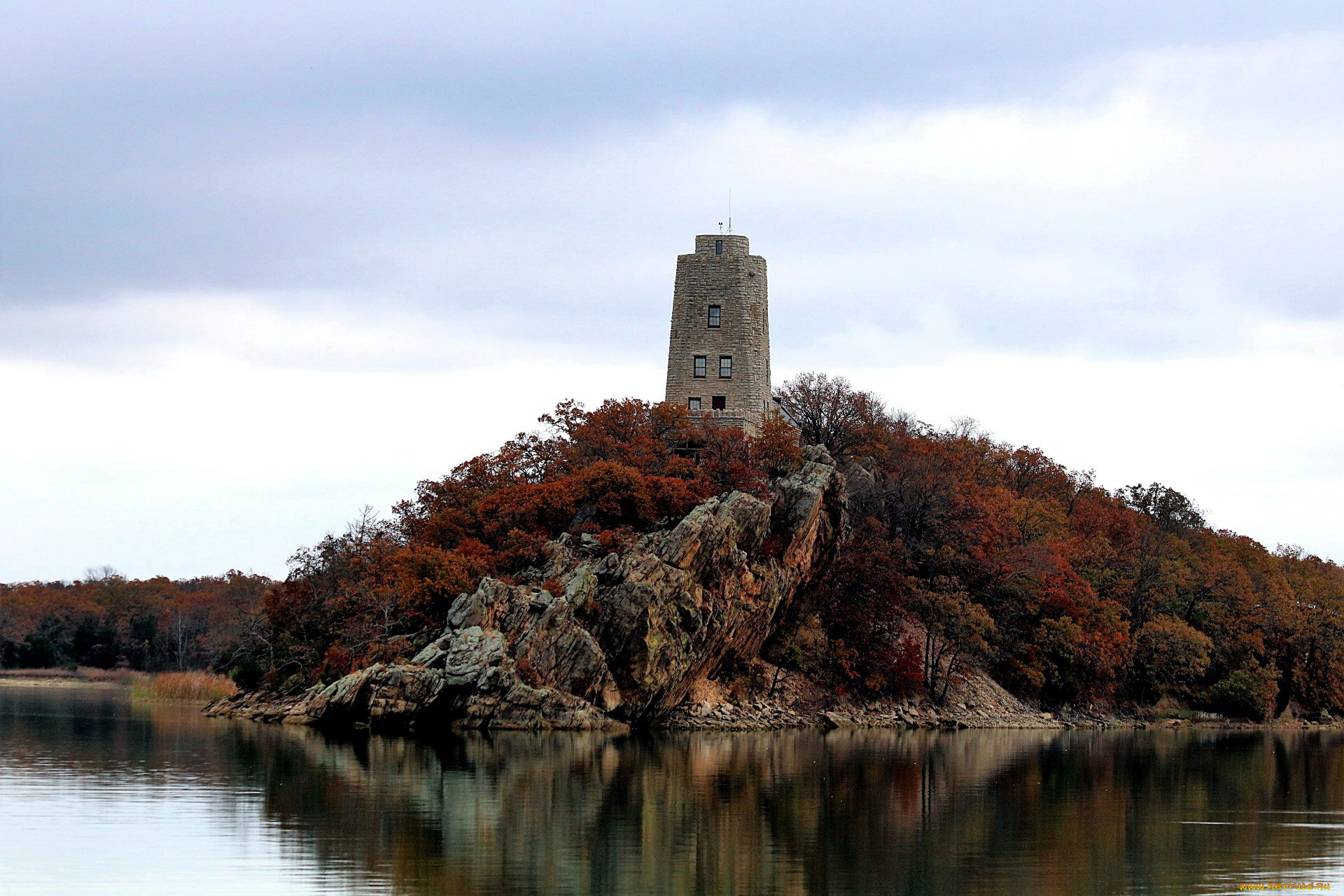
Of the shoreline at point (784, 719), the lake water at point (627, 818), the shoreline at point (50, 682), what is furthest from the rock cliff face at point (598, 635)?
the shoreline at point (50, 682)

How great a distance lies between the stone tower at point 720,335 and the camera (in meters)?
66.2

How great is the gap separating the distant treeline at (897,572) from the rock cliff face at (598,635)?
2.28 metres

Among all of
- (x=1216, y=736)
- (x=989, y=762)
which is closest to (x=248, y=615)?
(x=989, y=762)

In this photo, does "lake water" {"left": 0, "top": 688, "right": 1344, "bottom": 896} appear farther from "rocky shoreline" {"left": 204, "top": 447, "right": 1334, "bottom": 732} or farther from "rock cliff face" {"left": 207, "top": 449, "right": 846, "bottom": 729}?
"rocky shoreline" {"left": 204, "top": 447, "right": 1334, "bottom": 732}

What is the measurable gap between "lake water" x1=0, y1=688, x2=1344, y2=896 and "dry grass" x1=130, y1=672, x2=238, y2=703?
17001mm

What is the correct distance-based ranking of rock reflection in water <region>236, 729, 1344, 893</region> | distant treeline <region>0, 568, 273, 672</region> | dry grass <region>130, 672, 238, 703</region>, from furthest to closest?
distant treeline <region>0, 568, 273, 672</region>
dry grass <region>130, 672, 238, 703</region>
rock reflection in water <region>236, 729, 1344, 893</region>

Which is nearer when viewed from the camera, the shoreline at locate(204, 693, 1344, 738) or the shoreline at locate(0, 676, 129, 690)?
the shoreline at locate(204, 693, 1344, 738)

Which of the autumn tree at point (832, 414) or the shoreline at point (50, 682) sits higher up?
the autumn tree at point (832, 414)

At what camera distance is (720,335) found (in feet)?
218

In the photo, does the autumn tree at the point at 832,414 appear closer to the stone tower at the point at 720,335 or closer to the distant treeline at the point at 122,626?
the stone tower at the point at 720,335

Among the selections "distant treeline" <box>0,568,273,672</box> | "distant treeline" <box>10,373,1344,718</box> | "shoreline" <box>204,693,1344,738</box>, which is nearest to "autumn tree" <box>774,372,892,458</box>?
"distant treeline" <box>10,373,1344,718</box>

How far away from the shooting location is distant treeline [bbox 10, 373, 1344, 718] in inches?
2156

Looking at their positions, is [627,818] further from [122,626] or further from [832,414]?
[122,626]

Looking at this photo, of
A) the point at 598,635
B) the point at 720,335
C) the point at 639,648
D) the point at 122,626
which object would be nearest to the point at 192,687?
the point at 598,635
